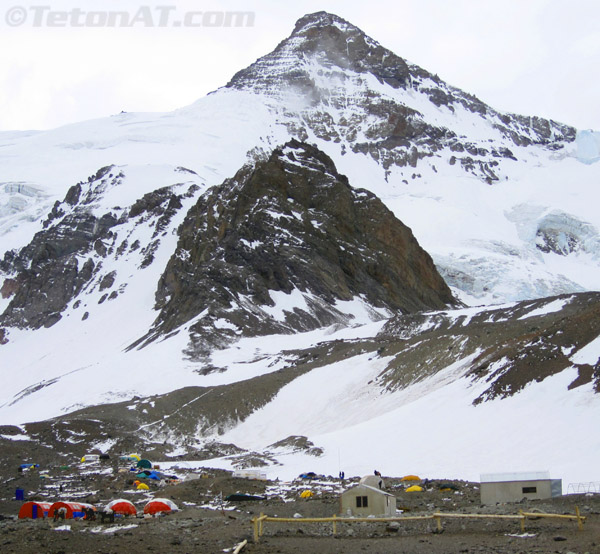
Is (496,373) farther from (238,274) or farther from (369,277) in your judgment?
(369,277)

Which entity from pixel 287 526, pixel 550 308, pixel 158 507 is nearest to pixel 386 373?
pixel 550 308

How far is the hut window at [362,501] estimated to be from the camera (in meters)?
36.8

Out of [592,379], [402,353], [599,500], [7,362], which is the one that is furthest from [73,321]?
[599,500]

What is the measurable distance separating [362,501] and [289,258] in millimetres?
114121

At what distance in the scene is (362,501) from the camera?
3700 cm

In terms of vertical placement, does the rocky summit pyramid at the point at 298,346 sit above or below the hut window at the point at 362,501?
above

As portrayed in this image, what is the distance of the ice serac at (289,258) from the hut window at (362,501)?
8026cm

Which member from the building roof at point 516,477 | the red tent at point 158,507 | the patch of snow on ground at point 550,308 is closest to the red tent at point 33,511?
the red tent at point 158,507

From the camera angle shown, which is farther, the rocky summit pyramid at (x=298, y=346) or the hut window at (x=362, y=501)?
the rocky summit pyramid at (x=298, y=346)

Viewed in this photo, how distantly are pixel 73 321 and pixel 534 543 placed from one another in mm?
155215

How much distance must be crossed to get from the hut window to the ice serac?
8026 cm

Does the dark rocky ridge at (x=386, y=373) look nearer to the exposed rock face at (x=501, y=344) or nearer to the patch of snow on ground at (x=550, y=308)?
the exposed rock face at (x=501, y=344)

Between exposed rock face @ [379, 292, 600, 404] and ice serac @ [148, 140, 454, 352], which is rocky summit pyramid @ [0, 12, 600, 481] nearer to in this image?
exposed rock face @ [379, 292, 600, 404]

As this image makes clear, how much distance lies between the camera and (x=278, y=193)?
169 meters
